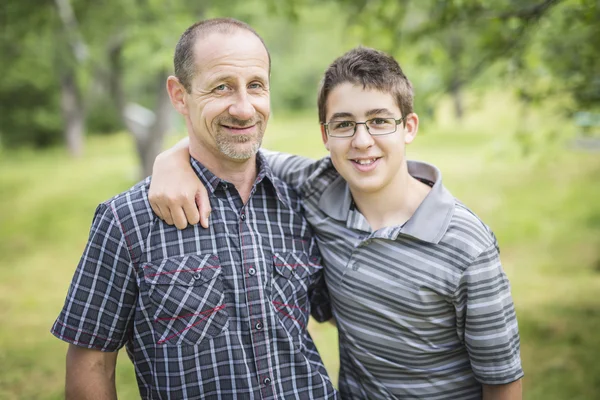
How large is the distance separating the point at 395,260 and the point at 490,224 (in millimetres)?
7568

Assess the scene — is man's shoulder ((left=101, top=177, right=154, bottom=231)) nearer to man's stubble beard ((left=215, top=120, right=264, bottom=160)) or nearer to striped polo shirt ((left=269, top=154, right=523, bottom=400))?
man's stubble beard ((left=215, top=120, right=264, bottom=160))

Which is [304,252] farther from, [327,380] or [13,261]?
[13,261]

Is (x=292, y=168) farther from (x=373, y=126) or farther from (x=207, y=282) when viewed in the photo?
(x=207, y=282)

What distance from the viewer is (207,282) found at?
6.34 feet

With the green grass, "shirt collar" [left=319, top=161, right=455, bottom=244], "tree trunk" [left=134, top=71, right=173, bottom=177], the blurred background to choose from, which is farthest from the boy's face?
"tree trunk" [left=134, top=71, right=173, bottom=177]

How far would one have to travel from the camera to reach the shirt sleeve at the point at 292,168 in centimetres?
241

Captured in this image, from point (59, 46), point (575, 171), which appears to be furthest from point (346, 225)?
point (575, 171)

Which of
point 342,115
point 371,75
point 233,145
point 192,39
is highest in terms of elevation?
point 192,39

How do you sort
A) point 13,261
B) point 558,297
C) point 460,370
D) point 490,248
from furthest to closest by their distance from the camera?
point 13,261 → point 558,297 → point 460,370 → point 490,248

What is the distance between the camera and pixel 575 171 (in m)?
11.3

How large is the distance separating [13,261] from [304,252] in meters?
7.32

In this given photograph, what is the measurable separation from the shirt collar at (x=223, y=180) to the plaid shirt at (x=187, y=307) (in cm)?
2

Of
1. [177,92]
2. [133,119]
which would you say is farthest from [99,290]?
[133,119]

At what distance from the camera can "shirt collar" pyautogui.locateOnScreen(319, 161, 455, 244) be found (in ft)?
6.38
